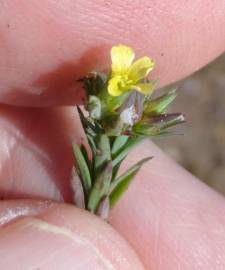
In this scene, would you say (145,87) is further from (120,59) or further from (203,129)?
(203,129)

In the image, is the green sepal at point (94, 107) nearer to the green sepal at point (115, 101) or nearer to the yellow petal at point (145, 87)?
the green sepal at point (115, 101)

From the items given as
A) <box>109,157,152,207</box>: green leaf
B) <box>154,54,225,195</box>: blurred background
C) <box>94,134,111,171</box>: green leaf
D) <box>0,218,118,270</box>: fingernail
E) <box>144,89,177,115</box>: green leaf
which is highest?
<box>144,89,177,115</box>: green leaf

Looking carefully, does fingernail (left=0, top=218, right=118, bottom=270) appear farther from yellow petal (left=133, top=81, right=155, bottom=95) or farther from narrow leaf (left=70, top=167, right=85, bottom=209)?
yellow petal (left=133, top=81, right=155, bottom=95)

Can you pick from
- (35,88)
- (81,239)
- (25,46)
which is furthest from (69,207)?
(25,46)

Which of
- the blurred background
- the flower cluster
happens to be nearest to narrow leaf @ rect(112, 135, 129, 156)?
the flower cluster

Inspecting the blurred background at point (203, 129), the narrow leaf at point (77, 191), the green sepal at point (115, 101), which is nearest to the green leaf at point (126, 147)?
the green sepal at point (115, 101)

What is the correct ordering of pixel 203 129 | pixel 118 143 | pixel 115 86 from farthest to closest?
pixel 203 129 < pixel 118 143 < pixel 115 86

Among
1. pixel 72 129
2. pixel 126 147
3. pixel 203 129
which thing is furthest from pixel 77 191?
pixel 203 129
